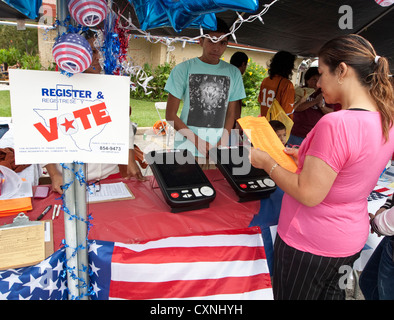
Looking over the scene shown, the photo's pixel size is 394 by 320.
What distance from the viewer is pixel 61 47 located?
69 cm

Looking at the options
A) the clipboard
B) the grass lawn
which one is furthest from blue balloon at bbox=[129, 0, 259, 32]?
the grass lawn

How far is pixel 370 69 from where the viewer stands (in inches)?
38.1

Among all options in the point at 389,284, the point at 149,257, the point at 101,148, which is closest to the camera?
the point at 101,148

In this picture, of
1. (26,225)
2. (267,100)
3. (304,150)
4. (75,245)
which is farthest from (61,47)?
(267,100)

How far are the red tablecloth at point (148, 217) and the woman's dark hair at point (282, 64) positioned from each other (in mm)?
2228

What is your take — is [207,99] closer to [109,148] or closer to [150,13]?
[150,13]

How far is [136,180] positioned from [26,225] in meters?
0.70

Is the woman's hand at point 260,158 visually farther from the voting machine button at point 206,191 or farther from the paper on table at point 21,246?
the paper on table at point 21,246

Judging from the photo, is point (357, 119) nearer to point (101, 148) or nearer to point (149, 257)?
point (101, 148)

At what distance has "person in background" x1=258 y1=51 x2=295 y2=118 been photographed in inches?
125

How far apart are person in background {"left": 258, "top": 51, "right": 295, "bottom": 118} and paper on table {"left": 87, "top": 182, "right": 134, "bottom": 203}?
2.27m

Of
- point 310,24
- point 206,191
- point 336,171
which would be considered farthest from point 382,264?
point 310,24

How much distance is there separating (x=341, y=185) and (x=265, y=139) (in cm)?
42

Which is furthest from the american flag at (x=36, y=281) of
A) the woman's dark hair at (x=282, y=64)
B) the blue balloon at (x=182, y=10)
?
the woman's dark hair at (x=282, y=64)
